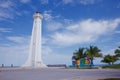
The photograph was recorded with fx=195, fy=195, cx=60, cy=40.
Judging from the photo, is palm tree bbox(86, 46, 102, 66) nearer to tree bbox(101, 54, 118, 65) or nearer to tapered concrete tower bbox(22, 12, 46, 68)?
tree bbox(101, 54, 118, 65)

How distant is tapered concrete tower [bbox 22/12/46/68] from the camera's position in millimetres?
59838

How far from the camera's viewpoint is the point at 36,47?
6050cm

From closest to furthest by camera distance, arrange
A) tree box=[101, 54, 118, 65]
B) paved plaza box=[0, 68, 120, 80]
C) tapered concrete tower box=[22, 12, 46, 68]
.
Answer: paved plaza box=[0, 68, 120, 80] < tapered concrete tower box=[22, 12, 46, 68] < tree box=[101, 54, 118, 65]

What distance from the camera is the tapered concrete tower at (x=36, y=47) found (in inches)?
2356

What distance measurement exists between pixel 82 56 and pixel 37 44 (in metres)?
17.7

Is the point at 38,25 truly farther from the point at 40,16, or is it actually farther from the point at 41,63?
the point at 41,63

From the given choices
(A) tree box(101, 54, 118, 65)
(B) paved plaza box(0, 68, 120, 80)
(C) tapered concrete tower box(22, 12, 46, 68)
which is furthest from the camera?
(A) tree box(101, 54, 118, 65)

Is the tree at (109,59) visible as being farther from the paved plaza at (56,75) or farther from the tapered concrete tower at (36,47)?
the paved plaza at (56,75)

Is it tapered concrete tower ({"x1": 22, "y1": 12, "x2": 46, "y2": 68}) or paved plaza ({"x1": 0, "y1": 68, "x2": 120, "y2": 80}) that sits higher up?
tapered concrete tower ({"x1": 22, "y1": 12, "x2": 46, "y2": 68})

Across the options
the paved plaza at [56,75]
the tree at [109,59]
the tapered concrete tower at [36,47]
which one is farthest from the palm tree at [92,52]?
the paved plaza at [56,75]

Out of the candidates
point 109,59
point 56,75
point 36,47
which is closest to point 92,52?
point 109,59

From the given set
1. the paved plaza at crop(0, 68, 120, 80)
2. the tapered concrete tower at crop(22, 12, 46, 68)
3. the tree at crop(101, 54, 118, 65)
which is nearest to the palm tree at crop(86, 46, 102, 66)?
the tree at crop(101, 54, 118, 65)

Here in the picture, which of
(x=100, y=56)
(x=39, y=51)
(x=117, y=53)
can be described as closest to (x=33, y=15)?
(x=39, y=51)

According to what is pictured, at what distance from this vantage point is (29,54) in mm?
61250
